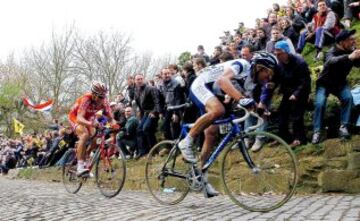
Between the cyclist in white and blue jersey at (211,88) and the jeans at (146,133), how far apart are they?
6468 mm

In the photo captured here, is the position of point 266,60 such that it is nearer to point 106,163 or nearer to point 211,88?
point 211,88

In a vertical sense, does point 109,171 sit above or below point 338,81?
below

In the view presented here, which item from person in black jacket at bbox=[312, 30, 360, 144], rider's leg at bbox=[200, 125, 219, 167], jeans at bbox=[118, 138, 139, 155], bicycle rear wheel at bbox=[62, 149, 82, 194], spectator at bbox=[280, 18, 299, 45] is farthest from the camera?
jeans at bbox=[118, 138, 139, 155]

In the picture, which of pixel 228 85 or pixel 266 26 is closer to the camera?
pixel 228 85

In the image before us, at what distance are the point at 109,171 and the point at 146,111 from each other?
4.05 m

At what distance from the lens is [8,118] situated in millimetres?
56969

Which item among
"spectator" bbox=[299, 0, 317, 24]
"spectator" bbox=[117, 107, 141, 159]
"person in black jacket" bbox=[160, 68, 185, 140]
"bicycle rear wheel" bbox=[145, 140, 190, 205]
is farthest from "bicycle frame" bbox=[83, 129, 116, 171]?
"spectator" bbox=[299, 0, 317, 24]

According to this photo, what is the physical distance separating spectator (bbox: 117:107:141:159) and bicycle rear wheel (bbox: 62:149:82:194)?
2715mm

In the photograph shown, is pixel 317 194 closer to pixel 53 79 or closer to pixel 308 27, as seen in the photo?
pixel 308 27

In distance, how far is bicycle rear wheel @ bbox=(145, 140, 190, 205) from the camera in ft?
26.5

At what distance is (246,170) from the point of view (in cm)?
704

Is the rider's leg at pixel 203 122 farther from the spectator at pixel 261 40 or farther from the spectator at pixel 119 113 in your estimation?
the spectator at pixel 119 113

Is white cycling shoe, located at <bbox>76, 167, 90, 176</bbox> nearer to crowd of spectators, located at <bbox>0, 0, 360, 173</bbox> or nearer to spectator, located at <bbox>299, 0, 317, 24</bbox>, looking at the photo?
crowd of spectators, located at <bbox>0, 0, 360, 173</bbox>

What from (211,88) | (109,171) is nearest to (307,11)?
(109,171)
